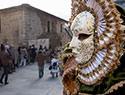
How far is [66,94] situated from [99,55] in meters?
0.73

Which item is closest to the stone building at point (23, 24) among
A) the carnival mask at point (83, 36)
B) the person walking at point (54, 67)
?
the person walking at point (54, 67)

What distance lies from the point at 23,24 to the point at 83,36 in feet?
42.8

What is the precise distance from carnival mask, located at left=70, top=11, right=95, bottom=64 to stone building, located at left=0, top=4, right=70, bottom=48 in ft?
39.0

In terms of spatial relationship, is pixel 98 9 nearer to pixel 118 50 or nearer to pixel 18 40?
pixel 118 50

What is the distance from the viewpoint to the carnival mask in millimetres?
1415

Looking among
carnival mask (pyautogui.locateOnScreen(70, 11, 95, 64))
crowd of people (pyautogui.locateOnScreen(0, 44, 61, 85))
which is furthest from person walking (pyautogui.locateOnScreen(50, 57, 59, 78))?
carnival mask (pyautogui.locateOnScreen(70, 11, 95, 64))

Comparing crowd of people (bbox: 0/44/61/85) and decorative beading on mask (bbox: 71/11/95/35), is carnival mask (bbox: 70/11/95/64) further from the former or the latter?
crowd of people (bbox: 0/44/61/85)

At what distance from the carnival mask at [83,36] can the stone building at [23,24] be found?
39.0 feet

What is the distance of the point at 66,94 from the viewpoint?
1804 mm

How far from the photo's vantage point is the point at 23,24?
45.3ft

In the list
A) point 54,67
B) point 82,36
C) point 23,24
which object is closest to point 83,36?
point 82,36

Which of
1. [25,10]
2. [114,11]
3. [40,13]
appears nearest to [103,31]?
[114,11]

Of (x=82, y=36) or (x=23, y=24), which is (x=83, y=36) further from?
(x=23, y=24)

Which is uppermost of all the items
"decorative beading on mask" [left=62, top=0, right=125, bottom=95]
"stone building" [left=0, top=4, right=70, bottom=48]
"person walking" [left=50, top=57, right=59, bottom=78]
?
"stone building" [left=0, top=4, right=70, bottom=48]
